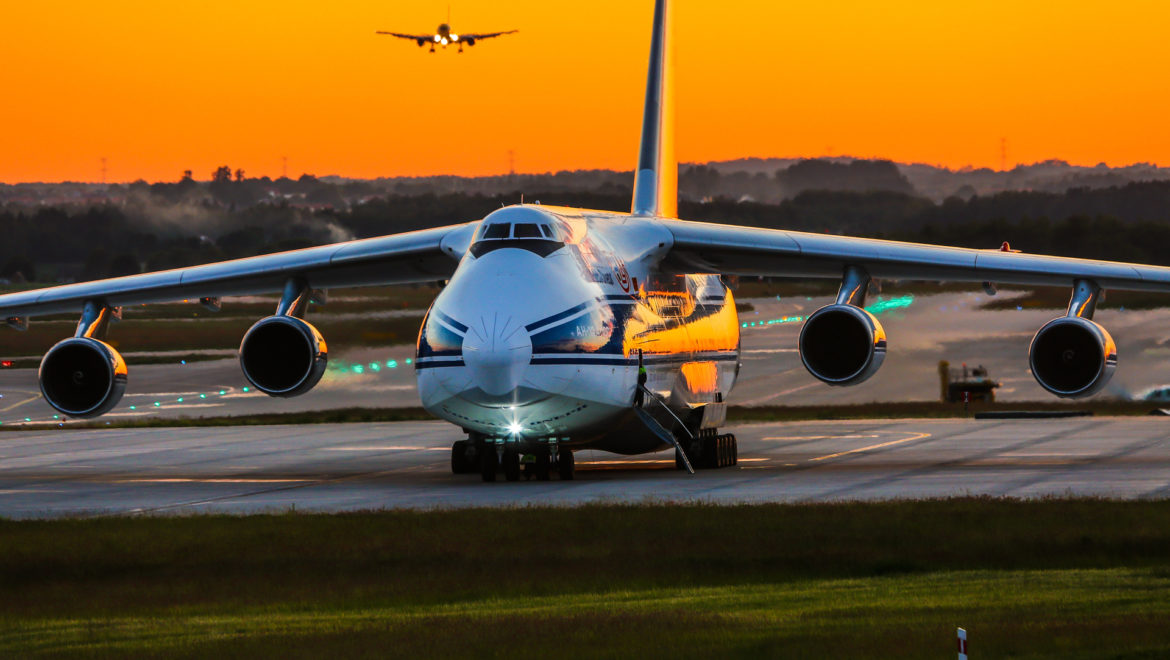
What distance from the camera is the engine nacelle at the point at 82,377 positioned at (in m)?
24.1

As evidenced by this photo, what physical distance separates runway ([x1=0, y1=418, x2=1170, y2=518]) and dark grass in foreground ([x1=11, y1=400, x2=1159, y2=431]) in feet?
11.4

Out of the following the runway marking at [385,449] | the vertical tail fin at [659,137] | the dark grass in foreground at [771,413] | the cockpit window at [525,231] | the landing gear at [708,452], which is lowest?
the dark grass in foreground at [771,413]

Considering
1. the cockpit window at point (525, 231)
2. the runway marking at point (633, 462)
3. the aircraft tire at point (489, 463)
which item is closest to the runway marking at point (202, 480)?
the aircraft tire at point (489, 463)

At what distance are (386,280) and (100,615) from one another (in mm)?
14733

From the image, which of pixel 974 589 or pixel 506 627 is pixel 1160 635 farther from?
pixel 506 627

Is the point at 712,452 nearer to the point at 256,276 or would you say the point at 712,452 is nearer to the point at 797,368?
the point at 256,276

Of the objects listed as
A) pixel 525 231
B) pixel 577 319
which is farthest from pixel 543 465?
pixel 525 231

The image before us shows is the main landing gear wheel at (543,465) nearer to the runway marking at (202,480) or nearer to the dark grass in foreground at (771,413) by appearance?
the runway marking at (202,480)

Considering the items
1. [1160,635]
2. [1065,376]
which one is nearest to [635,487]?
[1065,376]

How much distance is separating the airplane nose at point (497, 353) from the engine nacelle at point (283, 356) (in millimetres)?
Answer: 4016

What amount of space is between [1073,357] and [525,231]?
7.52 meters

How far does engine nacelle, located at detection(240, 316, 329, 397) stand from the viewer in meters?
23.7

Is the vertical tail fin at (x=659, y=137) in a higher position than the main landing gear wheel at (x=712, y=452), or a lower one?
higher

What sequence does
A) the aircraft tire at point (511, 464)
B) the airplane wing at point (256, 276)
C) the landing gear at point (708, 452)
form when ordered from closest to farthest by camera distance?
the aircraft tire at point (511, 464) → the airplane wing at point (256, 276) → the landing gear at point (708, 452)
